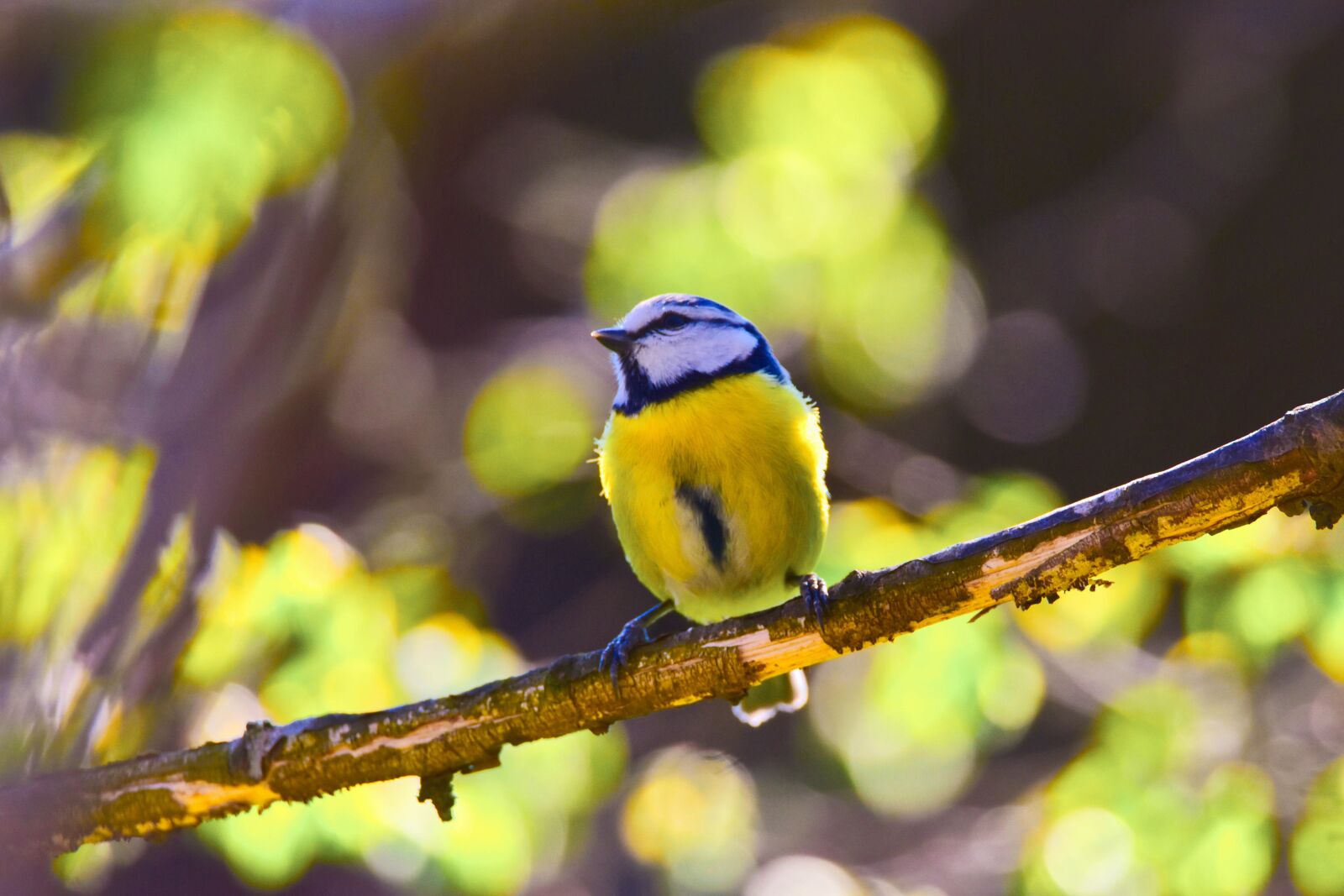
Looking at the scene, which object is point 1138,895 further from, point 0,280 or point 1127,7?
point 1127,7

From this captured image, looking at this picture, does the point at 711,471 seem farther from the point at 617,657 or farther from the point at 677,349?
the point at 617,657

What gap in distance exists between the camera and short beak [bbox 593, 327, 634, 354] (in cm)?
306

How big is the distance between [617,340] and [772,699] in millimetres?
979

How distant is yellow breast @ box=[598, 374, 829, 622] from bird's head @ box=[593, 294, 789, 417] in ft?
0.22

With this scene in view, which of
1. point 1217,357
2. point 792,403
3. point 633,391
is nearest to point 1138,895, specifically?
point 792,403

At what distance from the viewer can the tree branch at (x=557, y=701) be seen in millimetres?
1832

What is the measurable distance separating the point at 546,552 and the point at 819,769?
5.89 ft

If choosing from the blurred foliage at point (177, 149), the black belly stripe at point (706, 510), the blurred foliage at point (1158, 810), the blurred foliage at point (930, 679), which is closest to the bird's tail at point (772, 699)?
the blurred foliage at point (930, 679)

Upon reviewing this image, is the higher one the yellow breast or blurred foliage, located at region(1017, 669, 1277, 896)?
the yellow breast

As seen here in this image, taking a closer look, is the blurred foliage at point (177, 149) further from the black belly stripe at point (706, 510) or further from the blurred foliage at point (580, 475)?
the black belly stripe at point (706, 510)

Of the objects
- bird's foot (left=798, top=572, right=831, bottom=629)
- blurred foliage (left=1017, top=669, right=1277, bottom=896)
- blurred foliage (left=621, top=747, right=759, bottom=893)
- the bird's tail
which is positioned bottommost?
blurred foliage (left=621, top=747, right=759, bottom=893)

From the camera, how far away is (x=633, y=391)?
2.96 metres

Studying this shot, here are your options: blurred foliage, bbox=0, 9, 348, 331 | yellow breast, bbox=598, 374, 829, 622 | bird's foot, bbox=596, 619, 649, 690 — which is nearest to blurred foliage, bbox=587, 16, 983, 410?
yellow breast, bbox=598, 374, 829, 622

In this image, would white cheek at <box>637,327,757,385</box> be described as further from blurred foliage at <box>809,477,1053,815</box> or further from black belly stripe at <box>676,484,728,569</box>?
blurred foliage at <box>809,477,1053,815</box>
